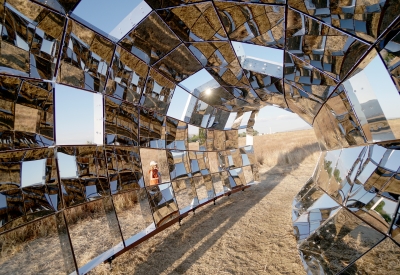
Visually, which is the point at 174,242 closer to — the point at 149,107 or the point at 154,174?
the point at 154,174

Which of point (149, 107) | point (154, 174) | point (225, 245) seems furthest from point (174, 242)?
point (149, 107)

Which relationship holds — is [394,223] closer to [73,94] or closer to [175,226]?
[73,94]

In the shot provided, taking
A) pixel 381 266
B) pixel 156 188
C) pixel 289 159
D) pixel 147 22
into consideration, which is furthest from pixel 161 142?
pixel 289 159

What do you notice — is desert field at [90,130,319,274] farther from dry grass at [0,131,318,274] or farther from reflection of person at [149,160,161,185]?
reflection of person at [149,160,161,185]

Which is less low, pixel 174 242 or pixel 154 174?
pixel 154 174

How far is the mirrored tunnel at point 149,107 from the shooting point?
7.70 ft

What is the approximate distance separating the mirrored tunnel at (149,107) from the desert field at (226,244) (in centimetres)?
53

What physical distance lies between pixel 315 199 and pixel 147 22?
12.8ft

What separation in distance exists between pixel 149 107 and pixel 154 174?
1.46m

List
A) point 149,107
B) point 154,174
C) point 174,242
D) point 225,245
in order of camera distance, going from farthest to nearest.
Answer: point 174,242 < point 154,174 < point 225,245 < point 149,107

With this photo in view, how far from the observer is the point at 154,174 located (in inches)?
207

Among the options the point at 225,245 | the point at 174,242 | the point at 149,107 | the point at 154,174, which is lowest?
the point at 225,245

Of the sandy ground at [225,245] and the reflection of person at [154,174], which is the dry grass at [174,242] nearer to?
the sandy ground at [225,245]

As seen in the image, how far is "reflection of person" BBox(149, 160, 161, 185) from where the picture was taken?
5.14 meters
